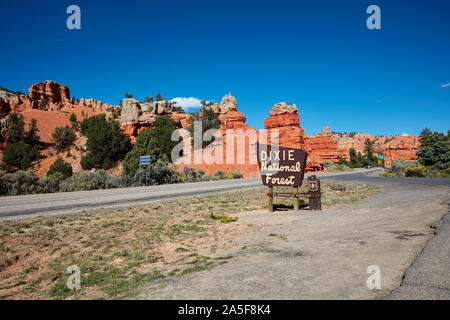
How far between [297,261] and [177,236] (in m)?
3.55

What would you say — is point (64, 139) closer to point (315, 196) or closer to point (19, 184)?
point (19, 184)

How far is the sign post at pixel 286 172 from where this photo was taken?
9844 mm

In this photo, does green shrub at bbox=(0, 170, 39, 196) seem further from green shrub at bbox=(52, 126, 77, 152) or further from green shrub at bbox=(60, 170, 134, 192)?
green shrub at bbox=(52, 126, 77, 152)

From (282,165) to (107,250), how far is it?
7.20m

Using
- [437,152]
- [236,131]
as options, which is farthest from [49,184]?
[437,152]

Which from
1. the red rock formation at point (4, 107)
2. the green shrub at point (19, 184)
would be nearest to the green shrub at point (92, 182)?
the green shrub at point (19, 184)

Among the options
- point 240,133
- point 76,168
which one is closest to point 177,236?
point 240,133

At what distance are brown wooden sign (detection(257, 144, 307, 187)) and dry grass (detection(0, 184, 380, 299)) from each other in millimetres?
3064

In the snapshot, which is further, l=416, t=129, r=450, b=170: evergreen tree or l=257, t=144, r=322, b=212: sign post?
l=416, t=129, r=450, b=170: evergreen tree

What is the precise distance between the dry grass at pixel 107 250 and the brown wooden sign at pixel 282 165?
10.1 feet

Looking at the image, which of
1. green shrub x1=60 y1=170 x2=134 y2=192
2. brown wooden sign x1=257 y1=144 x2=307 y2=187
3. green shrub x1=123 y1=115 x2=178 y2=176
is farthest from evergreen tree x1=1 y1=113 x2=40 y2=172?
brown wooden sign x1=257 y1=144 x2=307 y2=187

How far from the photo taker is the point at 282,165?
411 inches

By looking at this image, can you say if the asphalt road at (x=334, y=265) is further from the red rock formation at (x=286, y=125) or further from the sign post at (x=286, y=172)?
the red rock formation at (x=286, y=125)

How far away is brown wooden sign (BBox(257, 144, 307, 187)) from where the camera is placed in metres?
10.1
